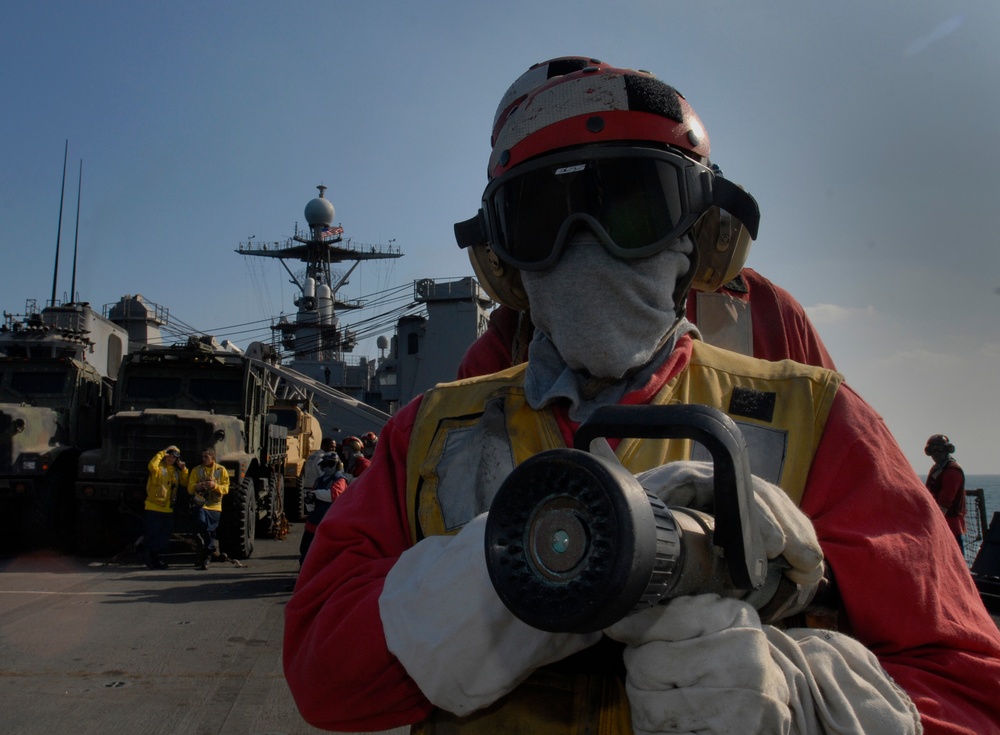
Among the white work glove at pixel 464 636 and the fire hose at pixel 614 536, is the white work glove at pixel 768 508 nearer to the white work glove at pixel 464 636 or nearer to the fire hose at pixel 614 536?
the fire hose at pixel 614 536

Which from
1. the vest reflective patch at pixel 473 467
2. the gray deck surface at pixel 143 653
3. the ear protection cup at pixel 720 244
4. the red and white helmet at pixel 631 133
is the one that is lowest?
the gray deck surface at pixel 143 653

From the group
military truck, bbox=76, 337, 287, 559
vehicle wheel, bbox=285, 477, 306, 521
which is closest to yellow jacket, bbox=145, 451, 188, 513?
military truck, bbox=76, 337, 287, 559

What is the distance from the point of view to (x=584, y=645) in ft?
3.92

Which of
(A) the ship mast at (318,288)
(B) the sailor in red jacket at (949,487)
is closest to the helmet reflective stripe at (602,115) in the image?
(B) the sailor in red jacket at (949,487)

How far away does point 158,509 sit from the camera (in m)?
10.4

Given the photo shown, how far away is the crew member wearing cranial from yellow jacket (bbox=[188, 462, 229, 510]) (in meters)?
9.63

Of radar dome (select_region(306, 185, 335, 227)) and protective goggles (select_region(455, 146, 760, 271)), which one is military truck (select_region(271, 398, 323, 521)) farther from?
radar dome (select_region(306, 185, 335, 227))

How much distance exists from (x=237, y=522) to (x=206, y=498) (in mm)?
791

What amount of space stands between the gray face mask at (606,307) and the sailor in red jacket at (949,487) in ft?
22.8

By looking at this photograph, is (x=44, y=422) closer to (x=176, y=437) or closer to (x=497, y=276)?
(x=176, y=437)

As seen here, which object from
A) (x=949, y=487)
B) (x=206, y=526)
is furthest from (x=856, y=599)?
(x=206, y=526)

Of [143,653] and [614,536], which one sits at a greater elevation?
[614,536]

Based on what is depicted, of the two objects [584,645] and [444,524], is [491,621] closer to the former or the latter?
[584,645]

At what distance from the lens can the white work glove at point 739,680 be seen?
3.27 ft
